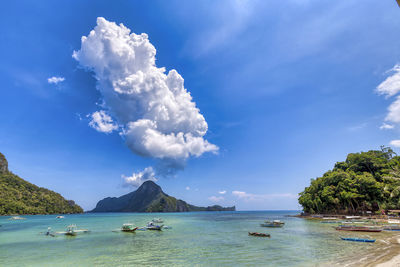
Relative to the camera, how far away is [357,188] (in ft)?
207

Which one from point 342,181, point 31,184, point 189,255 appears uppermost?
point 31,184

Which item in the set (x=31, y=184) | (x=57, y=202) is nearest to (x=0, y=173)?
(x=31, y=184)

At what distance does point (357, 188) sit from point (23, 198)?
659 ft

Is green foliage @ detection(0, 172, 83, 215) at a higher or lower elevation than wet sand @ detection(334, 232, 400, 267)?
higher

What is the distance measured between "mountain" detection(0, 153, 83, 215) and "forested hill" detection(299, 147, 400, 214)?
176 meters

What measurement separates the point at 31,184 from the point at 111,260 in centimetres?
20019

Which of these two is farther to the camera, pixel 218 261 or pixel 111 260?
pixel 111 260

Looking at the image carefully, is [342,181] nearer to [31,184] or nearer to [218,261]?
[218,261]

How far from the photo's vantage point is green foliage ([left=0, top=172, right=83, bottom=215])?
12862 cm

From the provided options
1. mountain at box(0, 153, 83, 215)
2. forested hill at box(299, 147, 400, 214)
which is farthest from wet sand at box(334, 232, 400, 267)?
mountain at box(0, 153, 83, 215)

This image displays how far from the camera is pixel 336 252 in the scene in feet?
64.9

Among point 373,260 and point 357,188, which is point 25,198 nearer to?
point 373,260

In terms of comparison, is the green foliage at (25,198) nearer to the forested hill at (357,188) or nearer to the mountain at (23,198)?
the mountain at (23,198)

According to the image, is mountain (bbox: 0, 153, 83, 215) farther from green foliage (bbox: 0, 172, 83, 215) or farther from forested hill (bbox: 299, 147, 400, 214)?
forested hill (bbox: 299, 147, 400, 214)
